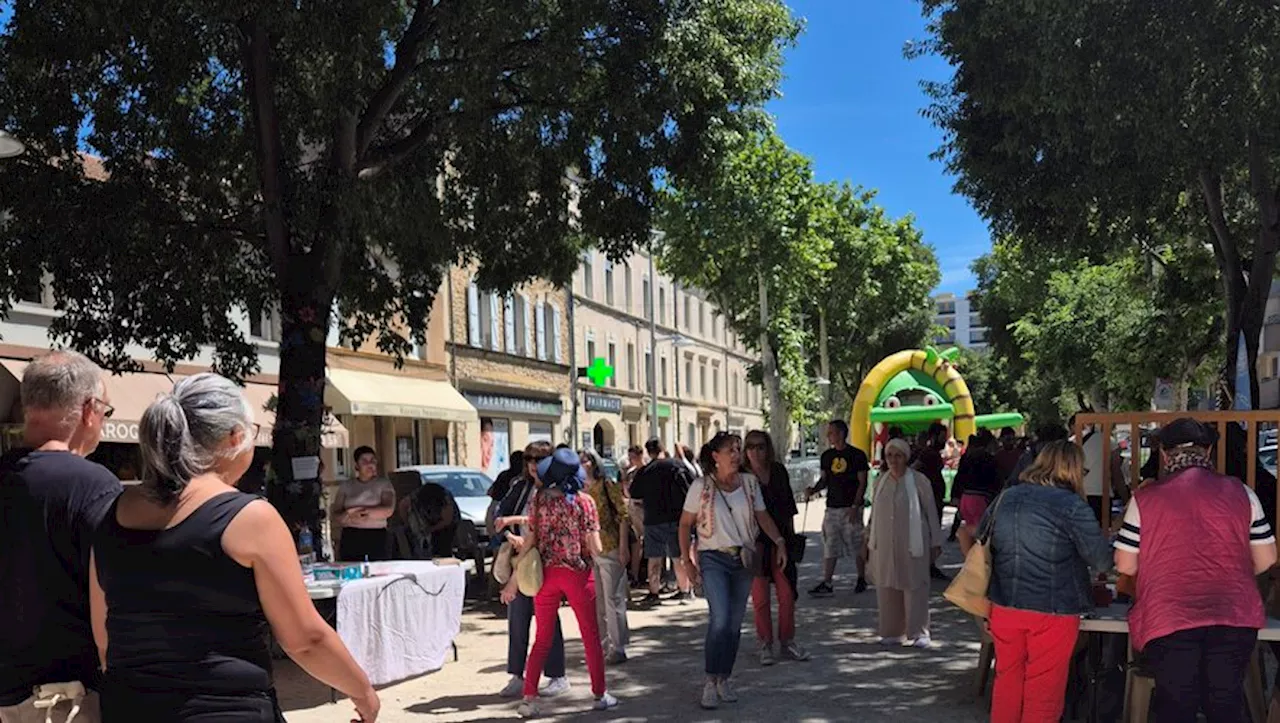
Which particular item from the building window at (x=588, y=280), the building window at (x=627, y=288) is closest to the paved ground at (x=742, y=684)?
the building window at (x=588, y=280)

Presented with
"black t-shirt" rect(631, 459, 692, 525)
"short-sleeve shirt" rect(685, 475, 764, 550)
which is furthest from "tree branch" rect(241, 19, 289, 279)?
"short-sleeve shirt" rect(685, 475, 764, 550)

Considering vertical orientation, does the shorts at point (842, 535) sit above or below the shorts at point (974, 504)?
below

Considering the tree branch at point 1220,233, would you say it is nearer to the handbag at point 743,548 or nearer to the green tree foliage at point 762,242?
the handbag at point 743,548

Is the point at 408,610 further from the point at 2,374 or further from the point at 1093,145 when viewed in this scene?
the point at 2,374

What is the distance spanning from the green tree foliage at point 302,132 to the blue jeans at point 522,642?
11.0 ft

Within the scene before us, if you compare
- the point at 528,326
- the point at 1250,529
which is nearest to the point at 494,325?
the point at 528,326

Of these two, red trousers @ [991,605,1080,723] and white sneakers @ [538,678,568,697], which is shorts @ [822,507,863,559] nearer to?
white sneakers @ [538,678,568,697]

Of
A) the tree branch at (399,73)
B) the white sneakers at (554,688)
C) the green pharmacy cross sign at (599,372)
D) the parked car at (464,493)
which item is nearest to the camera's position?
the white sneakers at (554,688)

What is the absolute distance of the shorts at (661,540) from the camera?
11258 millimetres

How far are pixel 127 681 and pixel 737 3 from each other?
415 inches

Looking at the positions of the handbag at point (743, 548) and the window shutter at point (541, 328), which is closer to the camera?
the handbag at point (743, 548)

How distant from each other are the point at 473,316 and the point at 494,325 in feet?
4.83

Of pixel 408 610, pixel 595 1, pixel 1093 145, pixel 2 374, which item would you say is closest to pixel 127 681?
pixel 408 610

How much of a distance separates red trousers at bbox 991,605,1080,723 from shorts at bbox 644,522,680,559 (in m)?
6.19
